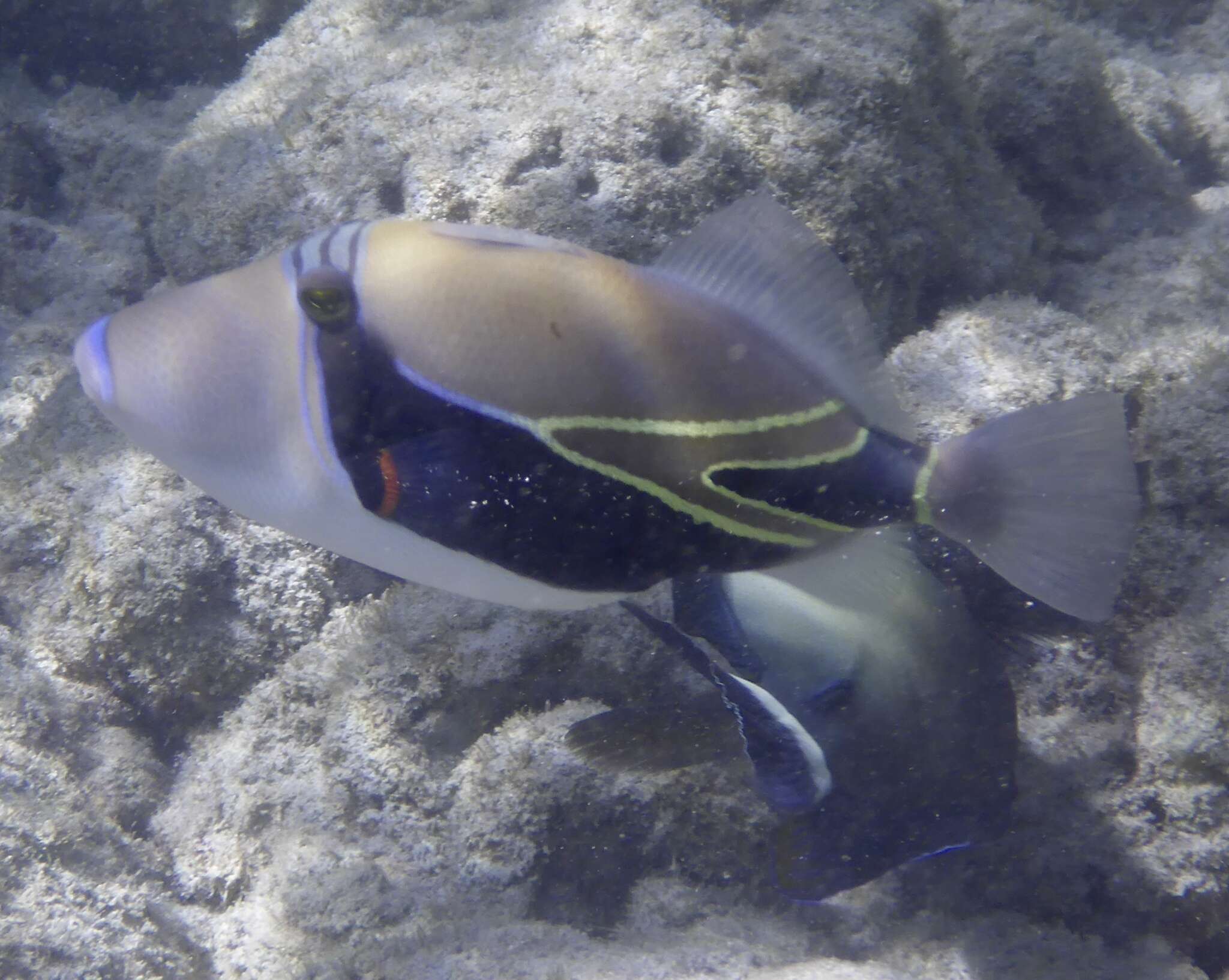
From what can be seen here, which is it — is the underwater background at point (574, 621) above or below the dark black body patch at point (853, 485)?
below

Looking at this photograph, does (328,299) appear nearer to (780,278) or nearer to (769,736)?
(780,278)

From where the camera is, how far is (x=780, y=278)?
102cm

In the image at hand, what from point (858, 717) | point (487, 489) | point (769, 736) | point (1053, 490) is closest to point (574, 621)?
point (769, 736)

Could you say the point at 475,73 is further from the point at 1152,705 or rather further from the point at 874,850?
the point at 1152,705

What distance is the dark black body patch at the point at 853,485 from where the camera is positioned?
101cm

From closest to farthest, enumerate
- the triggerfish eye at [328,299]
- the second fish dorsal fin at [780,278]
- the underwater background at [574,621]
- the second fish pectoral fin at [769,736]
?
the triggerfish eye at [328,299]
the second fish dorsal fin at [780,278]
the second fish pectoral fin at [769,736]
the underwater background at [574,621]

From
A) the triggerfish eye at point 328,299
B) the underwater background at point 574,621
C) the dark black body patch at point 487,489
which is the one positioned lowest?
the underwater background at point 574,621

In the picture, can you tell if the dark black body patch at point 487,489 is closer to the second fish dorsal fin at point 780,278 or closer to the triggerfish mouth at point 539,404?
the triggerfish mouth at point 539,404

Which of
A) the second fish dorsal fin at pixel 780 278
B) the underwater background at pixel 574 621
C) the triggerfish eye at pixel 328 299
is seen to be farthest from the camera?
the underwater background at pixel 574 621

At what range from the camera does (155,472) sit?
8.64 feet

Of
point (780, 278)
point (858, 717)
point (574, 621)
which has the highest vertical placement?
point (780, 278)

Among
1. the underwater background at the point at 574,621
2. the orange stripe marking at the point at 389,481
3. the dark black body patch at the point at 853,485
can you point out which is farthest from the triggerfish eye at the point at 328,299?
the underwater background at the point at 574,621

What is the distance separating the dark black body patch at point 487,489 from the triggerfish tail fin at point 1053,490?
1.12 ft

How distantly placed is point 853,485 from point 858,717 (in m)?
0.89
